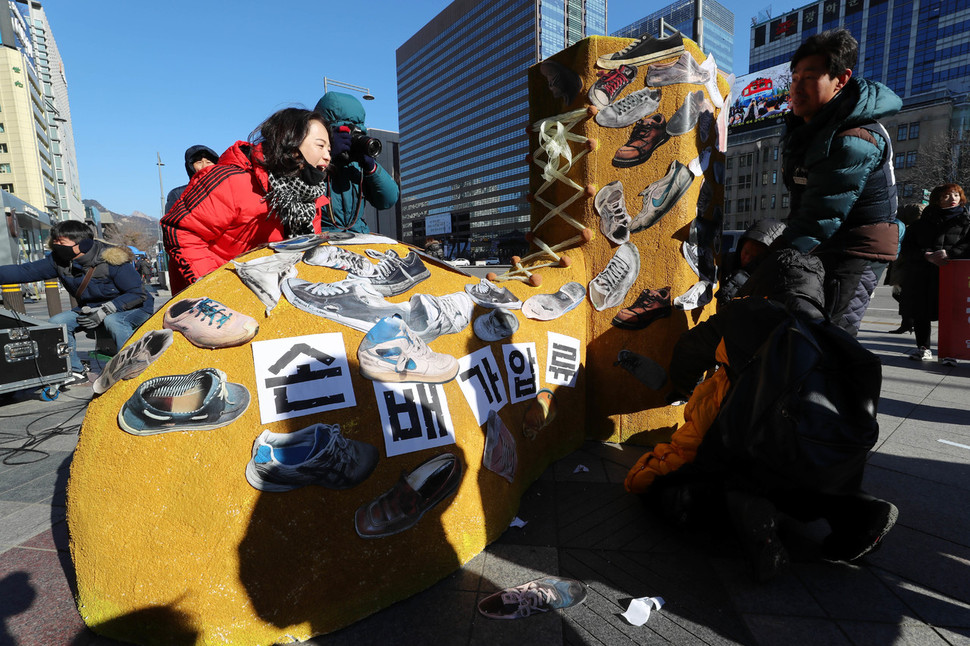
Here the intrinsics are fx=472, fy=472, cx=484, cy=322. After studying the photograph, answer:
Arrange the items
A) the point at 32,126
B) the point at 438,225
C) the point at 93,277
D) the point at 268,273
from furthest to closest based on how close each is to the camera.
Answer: the point at 438,225 < the point at 32,126 < the point at 93,277 < the point at 268,273

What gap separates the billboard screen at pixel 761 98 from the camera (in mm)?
49812

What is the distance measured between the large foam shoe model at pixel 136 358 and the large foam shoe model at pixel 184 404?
10cm

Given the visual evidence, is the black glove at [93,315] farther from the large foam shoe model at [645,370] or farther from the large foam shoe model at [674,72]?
the large foam shoe model at [674,72]

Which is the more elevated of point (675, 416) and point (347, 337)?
point (347, 337)

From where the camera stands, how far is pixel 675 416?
2943 mm

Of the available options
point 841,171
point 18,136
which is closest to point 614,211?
point 841,171

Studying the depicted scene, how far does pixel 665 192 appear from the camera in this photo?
111 inches

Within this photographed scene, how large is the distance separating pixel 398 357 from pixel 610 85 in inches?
85.4

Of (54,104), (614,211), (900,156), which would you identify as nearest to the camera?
(614,211)

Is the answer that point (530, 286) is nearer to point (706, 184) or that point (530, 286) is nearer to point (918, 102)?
point (706, 184)

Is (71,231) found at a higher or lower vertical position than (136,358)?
higher

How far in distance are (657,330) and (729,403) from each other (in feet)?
3.40

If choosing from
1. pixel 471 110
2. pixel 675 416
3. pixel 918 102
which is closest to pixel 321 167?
pixel 675 416

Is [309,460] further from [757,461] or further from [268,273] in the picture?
[757,461]
